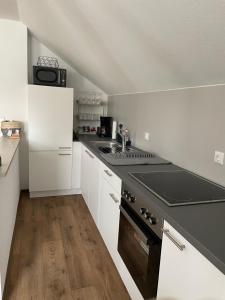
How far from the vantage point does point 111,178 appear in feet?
6.42

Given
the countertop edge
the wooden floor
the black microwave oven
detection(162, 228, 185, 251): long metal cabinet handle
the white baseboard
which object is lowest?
the wooden floor

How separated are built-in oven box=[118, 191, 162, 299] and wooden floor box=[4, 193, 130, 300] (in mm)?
347

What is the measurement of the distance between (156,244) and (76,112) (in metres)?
2.93

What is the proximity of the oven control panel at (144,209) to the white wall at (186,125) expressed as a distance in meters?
0.58

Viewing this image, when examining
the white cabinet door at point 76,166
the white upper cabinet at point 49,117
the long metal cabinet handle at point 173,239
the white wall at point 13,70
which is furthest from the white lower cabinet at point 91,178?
the long metal cabinet handle at point 173,239

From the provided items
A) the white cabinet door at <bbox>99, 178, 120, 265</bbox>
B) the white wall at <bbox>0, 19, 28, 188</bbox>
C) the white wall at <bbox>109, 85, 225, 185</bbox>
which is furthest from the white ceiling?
the white cabinet door at <bbox>99, 178, 120, 265</bbox>

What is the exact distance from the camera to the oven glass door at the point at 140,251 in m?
1.29

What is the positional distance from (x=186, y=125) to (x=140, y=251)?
106 cm

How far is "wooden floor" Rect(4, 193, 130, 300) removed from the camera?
1.73 meters

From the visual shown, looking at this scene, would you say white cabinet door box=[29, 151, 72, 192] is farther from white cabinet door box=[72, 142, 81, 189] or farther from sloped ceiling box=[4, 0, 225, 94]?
sloped ceiling box=[4, 0, 225, 94]

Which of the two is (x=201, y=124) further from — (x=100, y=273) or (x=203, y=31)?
(x=100, y=273)

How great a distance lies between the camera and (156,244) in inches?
49.7

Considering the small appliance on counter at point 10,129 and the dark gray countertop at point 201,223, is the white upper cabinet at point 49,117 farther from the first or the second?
the dark gray countertop at point 201,223

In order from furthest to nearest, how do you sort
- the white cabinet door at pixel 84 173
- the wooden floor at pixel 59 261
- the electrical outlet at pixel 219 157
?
the white cabinet door at pixel 84 173 → the wooden floor at pixel 59 261 → the electrical outlet at pixel 219 157
